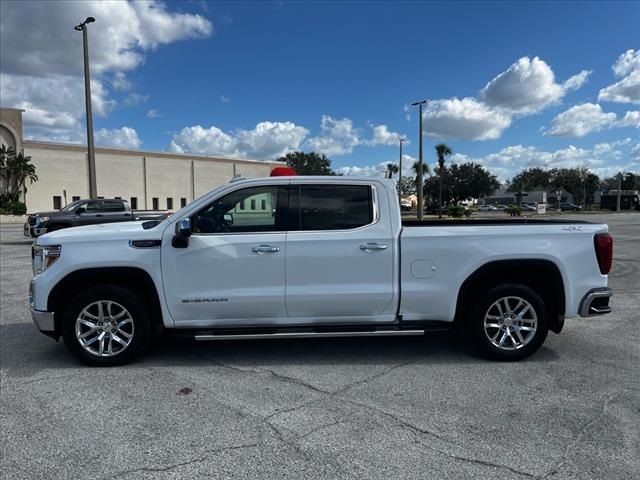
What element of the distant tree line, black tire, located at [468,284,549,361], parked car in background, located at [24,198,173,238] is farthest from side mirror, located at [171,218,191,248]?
the distant tree line

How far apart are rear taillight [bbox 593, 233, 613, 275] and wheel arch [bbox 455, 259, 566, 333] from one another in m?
0.43

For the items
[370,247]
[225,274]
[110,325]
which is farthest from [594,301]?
[110,325]

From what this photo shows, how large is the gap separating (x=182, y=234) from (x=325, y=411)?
2090mm

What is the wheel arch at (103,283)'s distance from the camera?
4.67m

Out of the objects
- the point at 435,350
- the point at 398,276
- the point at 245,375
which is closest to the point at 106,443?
the point at 245,375

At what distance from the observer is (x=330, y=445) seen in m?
3.25

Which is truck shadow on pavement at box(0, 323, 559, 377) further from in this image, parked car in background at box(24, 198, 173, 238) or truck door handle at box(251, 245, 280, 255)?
parked car in background at box(24, 198, 173, 238)

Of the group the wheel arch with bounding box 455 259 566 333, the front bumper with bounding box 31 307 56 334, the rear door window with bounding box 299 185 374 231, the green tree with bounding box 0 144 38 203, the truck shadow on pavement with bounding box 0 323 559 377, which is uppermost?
the green tree with bounding box 0 144 38 203

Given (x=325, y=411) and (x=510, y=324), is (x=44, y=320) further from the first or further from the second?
(x=510, y=324)

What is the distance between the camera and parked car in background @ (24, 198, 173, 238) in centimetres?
1614

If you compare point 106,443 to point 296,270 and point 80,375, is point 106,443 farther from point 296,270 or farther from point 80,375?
point 296,270

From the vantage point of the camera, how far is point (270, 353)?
204 inches

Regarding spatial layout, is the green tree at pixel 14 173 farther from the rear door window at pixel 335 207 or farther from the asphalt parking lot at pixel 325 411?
the rear door window at pixel 335 207

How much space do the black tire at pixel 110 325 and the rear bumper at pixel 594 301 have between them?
4318mm
